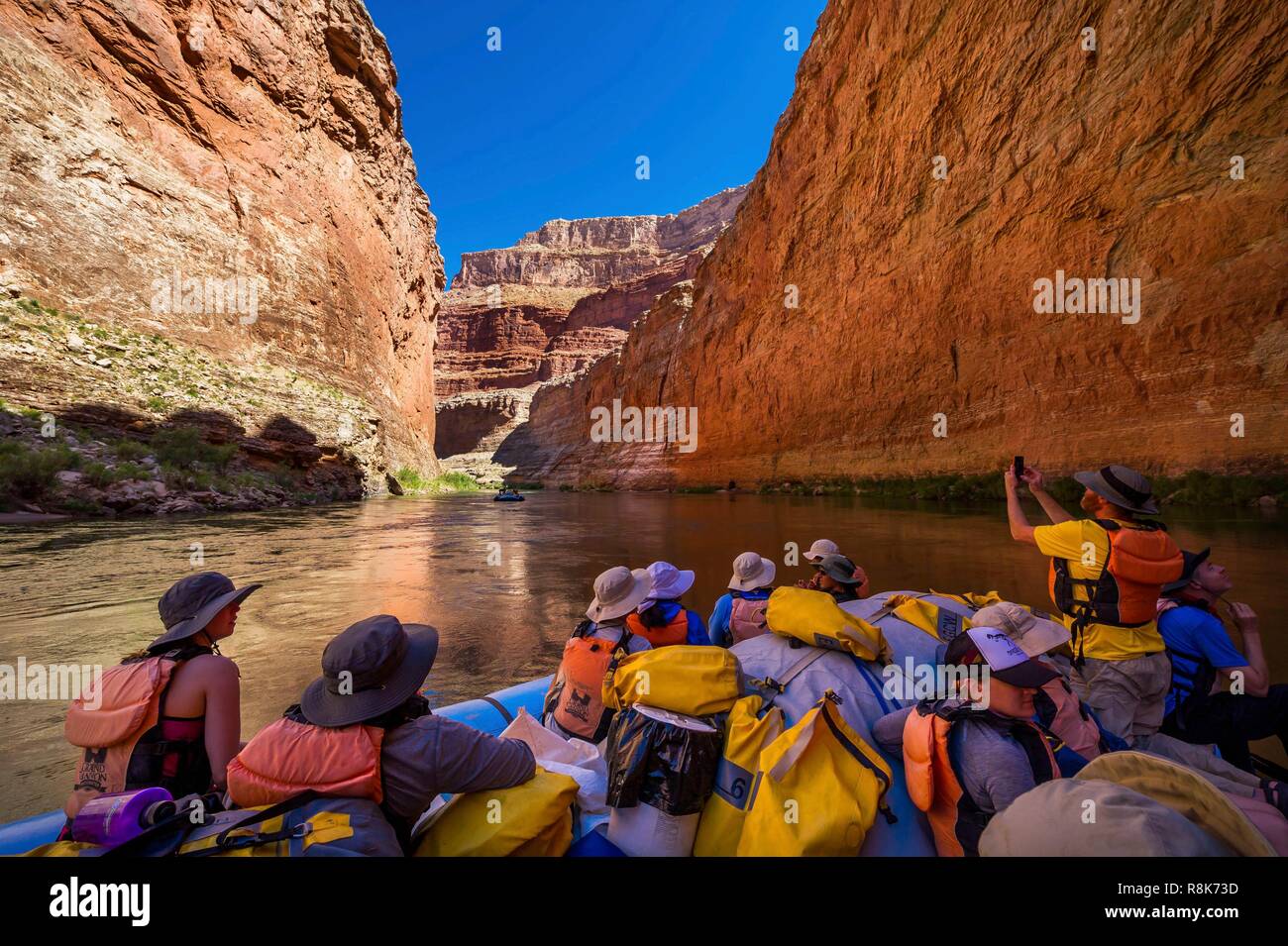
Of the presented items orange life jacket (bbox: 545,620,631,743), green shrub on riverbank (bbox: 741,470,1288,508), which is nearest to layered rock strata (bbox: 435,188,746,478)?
green shrub on riverbank (bbox: 741,470,1288,508)

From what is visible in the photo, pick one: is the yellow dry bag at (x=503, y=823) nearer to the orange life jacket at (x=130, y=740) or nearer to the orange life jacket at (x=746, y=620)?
the orange life jacket at (x=130, y=740)

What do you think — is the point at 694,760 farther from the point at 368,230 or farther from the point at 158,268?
the point at 368,230

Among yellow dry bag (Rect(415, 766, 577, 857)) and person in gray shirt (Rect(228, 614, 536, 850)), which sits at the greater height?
person in gray shirt (Rect(228, 614, 536, 850))

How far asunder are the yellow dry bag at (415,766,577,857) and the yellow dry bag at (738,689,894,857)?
638mm

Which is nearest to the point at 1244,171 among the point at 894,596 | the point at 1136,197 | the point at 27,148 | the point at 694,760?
the point at 1136,197

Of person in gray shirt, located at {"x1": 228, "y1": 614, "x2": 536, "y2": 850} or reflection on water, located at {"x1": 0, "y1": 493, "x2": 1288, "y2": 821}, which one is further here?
reflection on water, located at {"x1": 0, "y1": 493, "x2": 1288, "y2": 821}

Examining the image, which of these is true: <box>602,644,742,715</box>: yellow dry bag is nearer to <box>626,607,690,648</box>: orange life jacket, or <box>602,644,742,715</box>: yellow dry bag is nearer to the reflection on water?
<box>626,607,690,648</box>: orange life jacket

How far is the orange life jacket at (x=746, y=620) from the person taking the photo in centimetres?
376

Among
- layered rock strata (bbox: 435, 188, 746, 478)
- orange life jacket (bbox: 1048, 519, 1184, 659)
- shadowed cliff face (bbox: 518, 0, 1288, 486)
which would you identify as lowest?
orange life jacket (bbox: 1048, 519, 1184, 659)

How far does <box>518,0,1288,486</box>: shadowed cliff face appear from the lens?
12.2 meters

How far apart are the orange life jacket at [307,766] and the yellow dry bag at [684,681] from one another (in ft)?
3.03

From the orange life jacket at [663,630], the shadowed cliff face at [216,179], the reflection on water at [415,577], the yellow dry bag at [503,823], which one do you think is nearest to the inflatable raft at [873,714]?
the orange life jacket at [663,630]

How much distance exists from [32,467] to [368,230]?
29714 mm
